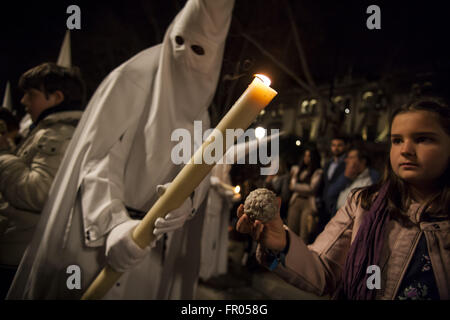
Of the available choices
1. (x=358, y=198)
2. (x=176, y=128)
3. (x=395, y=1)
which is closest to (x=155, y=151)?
(x=176, y=128)

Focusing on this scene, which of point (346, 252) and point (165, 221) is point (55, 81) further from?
point (346, 252)

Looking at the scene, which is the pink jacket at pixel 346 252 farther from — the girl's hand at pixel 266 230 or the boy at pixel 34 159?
the boy at pixel 34 159

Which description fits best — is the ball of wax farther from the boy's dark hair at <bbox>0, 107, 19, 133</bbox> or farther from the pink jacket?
the boy's dark hair at <bbox>0, 107, 19, 133</bbox>

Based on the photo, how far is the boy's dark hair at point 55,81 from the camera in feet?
4.39

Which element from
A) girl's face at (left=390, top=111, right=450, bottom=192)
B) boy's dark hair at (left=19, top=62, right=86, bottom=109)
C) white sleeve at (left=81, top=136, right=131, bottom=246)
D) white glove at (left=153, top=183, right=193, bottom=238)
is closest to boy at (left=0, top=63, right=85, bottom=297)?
boy's dark hair at (left=19, top=62, right=86, bottom=109)

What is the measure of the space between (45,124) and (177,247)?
3.12 feet

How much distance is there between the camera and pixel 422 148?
614 millimetres

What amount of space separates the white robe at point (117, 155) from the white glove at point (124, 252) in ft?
0.41

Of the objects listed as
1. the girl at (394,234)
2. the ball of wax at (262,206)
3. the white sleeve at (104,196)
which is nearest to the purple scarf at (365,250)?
the girl at (394,234)

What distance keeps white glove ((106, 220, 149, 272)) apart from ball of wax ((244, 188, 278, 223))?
555 mm

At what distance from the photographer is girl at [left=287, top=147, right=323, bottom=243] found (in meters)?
0.79

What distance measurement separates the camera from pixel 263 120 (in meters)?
0.84

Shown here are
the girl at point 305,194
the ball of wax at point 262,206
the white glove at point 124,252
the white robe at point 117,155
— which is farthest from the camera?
the white robe at point 117,155

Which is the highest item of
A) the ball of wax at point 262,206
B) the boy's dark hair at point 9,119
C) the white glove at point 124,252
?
the boy's dark hair at point 9,119
